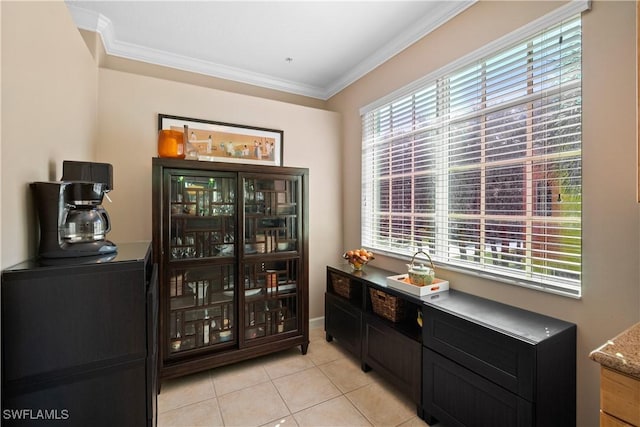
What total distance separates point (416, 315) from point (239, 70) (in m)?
3.01

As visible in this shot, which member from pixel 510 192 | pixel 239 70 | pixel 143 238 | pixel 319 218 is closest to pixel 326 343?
pixel 319 218

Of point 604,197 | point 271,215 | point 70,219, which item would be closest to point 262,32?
point 271,215

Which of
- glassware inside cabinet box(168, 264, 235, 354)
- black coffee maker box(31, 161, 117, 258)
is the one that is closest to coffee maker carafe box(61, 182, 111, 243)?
black coffee maker box(31, 161, 117, 258)

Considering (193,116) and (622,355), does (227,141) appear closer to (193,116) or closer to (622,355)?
(193,116)

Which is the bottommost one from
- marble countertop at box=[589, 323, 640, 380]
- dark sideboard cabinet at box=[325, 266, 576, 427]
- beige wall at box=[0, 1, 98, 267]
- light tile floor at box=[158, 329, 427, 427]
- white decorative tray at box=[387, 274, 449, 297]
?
light tile floor at box=[158, 329, 427, 427]

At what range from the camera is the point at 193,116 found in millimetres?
2713

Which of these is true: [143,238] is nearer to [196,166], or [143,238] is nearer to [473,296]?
[196,166]

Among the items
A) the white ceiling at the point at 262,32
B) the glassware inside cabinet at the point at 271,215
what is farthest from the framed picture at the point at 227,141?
the white ceiling at the point at 262,32

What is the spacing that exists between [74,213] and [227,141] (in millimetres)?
1685

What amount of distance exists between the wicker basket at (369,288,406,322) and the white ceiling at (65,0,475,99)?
85.2 inches

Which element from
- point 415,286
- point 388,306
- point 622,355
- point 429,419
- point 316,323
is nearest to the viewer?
point 622,355

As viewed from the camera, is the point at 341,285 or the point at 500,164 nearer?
the point at 500,164

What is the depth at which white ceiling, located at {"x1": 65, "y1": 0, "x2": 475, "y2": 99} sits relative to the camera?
2.16 meters

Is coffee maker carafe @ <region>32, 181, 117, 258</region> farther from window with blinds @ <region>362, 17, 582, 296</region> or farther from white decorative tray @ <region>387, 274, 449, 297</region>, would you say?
window with blinds @ <region>362, 17, 582, 296</region>
